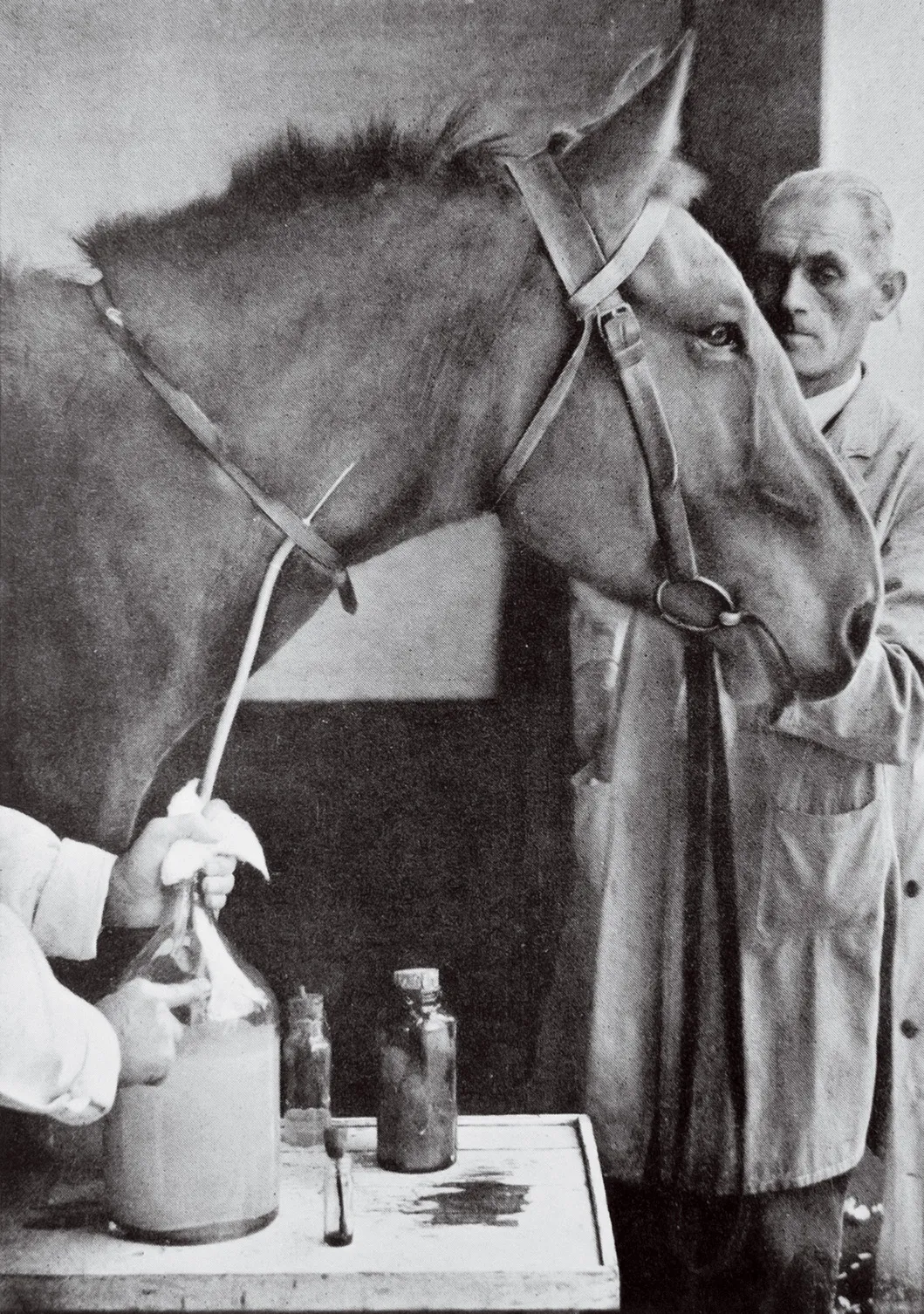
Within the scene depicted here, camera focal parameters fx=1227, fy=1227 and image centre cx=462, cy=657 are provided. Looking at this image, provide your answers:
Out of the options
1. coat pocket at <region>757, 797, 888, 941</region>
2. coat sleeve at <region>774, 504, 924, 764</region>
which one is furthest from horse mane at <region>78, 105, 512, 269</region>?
coat pocket at <region>757, 797, 888, 941</region>

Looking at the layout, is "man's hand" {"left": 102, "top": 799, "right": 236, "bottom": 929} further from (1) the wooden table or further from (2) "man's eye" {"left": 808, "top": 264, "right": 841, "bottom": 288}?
(2) "man's eye" {"left": 808, "top": 264, "right": 841, "bottom": 288}

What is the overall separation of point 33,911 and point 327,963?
0.32 m

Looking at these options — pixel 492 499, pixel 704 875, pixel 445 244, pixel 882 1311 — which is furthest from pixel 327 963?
pixel 445 244

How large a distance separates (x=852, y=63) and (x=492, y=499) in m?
0.56

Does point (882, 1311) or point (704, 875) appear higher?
point (704, 875)

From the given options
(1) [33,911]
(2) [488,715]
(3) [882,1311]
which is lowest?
(3) [882,1311]

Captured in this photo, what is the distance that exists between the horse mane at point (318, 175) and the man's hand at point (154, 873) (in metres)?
0.61

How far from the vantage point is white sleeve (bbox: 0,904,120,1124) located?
2.99ft

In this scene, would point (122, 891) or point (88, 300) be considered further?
point (88, 300)

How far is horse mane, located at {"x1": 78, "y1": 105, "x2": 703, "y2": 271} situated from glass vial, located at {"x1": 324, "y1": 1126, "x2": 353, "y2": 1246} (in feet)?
2.92

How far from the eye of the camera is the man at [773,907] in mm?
1206

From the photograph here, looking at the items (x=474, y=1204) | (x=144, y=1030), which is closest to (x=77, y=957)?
(x=144, y=1030)

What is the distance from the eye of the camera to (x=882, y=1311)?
3.94 feet

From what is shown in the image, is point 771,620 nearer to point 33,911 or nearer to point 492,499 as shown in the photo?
point 492,499
